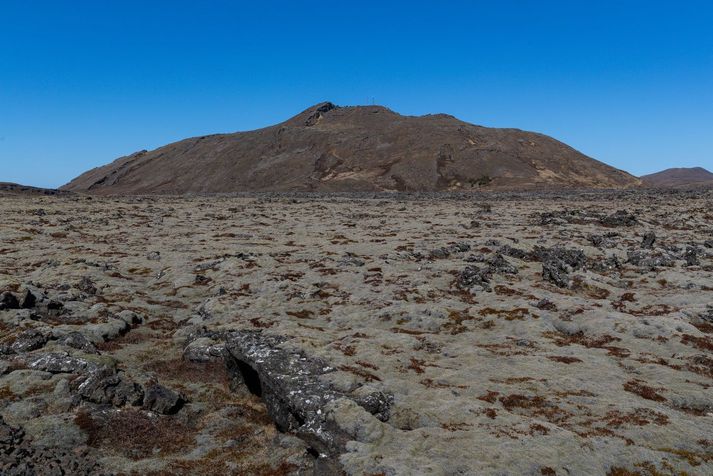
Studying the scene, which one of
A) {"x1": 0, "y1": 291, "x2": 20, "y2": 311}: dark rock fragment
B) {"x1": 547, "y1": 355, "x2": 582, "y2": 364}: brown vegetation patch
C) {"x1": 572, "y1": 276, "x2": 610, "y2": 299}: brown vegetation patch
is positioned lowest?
{"x1": 547, "y1": 355, "x2": 582, "y2": 364}: brown vegetation patch

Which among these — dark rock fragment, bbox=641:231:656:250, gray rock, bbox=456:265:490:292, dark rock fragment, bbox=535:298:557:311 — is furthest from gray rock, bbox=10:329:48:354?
dark rock fragment, bbox=641:231:656:250

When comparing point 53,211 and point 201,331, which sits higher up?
point 53,211

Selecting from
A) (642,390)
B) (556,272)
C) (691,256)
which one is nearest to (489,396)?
(642,390)

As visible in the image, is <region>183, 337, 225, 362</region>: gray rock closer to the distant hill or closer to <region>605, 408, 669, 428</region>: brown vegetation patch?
<region>605, 408, 669, 428</region>: brown vegetation patch

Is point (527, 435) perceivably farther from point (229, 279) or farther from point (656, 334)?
point (229, 279)

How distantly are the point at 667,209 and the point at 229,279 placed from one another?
8253 centimetres

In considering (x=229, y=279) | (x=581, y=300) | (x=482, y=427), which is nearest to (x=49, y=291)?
(x=229, y=279)

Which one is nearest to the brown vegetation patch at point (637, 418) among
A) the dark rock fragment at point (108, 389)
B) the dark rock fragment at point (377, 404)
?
the dark rock fragment at point (377, 404)

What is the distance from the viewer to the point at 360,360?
2200 cm

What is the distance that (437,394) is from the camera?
1922 cm

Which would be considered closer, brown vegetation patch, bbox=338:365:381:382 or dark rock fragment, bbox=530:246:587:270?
brown vegetation patch, bbox=338:365:381:382

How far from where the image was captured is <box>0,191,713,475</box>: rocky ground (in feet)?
50.8

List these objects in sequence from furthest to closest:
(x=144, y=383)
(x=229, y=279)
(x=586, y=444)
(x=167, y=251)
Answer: (x=167, y=251), (x=229, y=279), (x=144, y=383), (x=586, y=444)

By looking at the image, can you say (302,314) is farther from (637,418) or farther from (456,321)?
(637,418)
